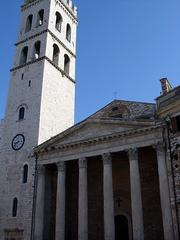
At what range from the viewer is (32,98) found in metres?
23.5

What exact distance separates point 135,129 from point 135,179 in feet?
9.24

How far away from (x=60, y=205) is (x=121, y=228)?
432 cm

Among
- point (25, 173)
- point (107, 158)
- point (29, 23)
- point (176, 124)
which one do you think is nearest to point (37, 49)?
point (29, 23)

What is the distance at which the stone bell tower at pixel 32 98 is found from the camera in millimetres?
20531

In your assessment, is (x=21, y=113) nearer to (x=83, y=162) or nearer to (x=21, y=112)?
(x=21, y=112)

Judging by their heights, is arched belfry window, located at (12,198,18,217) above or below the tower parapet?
below

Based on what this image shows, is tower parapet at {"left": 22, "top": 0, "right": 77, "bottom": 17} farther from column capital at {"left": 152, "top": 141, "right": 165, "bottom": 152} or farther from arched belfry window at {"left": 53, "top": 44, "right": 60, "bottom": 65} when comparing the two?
column capital at {"left": 152, "top": 141, "right": 165, "bottom": 152}

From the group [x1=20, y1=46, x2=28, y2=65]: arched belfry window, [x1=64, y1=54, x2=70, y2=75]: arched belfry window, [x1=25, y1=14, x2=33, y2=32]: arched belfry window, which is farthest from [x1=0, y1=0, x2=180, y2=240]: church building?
[x1=25, y1=14, x2=33, y2=32]: arched belfry window

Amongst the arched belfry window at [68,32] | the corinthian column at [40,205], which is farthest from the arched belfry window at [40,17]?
the corinthian column at [40,205]

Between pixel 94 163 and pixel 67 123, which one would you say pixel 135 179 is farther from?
pixel 67 123

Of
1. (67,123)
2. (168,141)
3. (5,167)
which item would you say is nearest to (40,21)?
(67,123)

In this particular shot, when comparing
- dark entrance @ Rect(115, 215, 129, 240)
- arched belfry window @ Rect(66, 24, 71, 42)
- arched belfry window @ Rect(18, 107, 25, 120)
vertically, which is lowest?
dark entrance @ Rect(115, 215, 129, 240)

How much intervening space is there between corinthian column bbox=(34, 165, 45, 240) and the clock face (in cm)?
266

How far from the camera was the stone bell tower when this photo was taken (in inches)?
808
